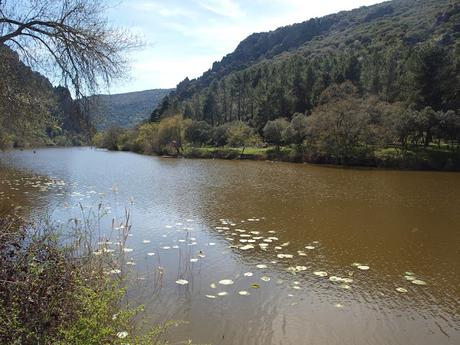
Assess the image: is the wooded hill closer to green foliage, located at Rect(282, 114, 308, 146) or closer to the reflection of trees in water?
green foliage, located at Rect(282, 114, 308, 146)

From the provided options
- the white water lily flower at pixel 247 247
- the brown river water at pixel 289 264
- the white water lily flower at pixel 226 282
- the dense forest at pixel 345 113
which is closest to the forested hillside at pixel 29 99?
the brown river water at pixel 289 264

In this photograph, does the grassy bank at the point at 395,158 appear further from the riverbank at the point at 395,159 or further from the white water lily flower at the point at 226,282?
the white water lily flower at the point at 226,282

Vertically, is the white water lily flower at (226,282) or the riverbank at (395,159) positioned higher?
the riverbank at (395,159)

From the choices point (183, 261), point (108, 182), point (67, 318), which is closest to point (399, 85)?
point (108, 182)

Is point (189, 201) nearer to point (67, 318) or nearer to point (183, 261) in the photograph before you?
point (183, 261)

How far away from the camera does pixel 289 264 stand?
1205 centimetres

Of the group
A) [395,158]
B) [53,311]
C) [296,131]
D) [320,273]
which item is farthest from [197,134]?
[53,311]

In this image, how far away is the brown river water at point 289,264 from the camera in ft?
27.5

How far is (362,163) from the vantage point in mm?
54406

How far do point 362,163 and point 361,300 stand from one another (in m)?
47.3

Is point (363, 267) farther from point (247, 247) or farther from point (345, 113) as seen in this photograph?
point (345, 113)

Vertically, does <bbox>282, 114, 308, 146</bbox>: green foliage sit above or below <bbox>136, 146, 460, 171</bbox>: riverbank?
above

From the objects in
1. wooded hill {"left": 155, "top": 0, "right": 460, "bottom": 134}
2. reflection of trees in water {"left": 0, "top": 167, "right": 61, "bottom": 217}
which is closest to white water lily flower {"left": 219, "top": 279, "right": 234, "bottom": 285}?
reflection of trees in water {"left": 0, "top": 167, "right": 61, "bottom": 217}

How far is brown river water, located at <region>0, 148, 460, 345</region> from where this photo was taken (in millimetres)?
8391
